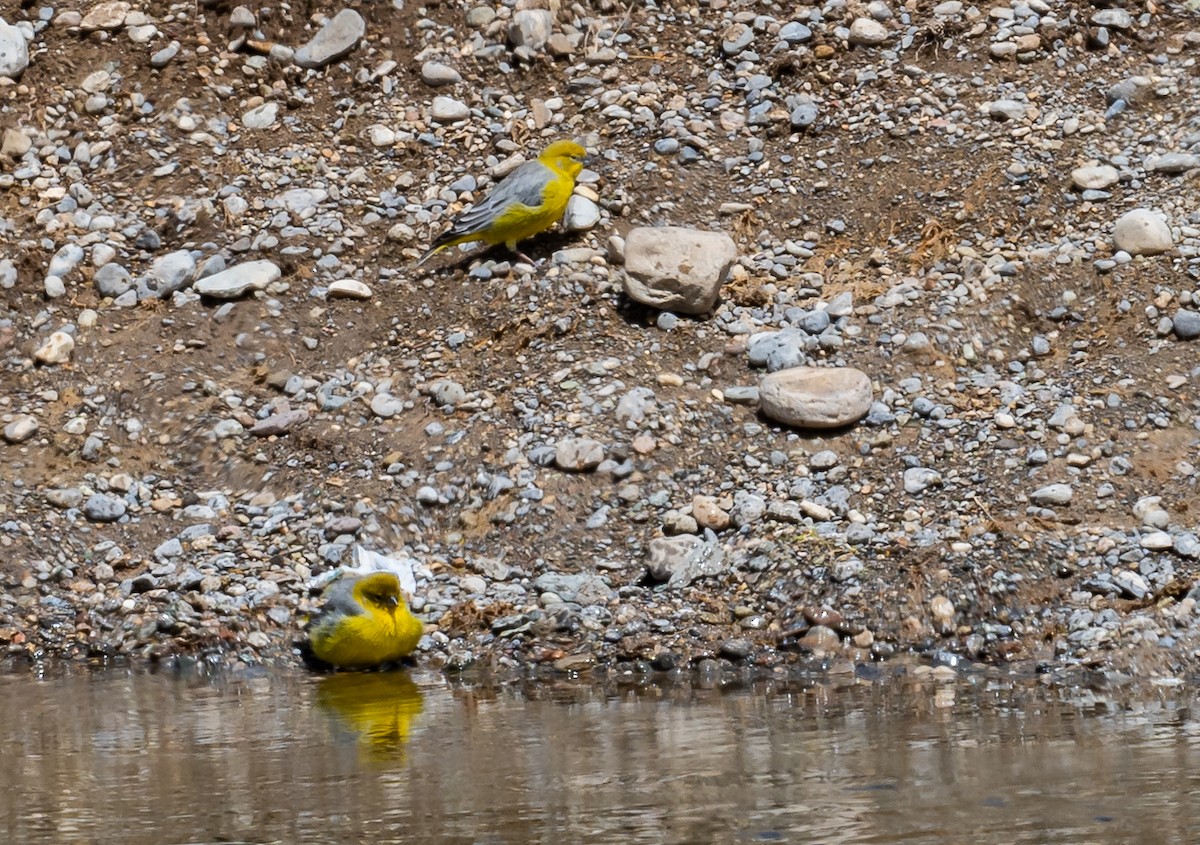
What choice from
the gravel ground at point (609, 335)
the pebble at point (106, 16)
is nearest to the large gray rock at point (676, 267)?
the gravel ground at point (609, 335)

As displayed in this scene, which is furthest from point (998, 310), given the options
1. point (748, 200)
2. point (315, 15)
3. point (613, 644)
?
point (315, 15)

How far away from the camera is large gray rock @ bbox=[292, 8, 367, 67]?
9.92 m

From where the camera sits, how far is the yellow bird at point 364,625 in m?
5.99

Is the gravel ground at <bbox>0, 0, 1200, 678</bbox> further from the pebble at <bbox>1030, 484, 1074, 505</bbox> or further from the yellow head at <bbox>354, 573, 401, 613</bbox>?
the yellow head at <bbox>354, 573, 401, 613</bbox>

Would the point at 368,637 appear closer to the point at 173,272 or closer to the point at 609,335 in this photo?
the point at 609,335

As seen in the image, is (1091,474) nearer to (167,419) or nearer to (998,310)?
(998,310)

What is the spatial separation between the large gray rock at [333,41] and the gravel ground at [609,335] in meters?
0.02

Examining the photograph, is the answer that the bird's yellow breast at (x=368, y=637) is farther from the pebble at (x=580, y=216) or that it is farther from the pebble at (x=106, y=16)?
the pebble at (x=106, y=16)

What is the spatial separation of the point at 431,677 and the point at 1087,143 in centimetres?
489

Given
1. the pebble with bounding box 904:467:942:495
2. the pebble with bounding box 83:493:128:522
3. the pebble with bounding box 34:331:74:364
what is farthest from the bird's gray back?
the pebble with bounding box 904:467:942:495

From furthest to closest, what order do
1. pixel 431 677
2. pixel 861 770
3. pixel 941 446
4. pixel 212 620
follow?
1. pixel 941 446
2. pixel 212 620
3. pixel 431 677
4. pixel 861 770

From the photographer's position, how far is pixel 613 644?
19.8ft

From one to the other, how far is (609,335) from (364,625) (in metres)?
2.35

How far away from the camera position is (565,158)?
8.46 metres
